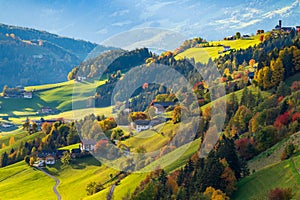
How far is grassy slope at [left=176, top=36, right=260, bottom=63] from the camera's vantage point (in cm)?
16939

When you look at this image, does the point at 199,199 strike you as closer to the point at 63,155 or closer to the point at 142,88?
the point at 63,155

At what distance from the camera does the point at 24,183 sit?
305 ft

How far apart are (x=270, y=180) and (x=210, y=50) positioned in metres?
137

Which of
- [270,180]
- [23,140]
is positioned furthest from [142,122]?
[270,180]

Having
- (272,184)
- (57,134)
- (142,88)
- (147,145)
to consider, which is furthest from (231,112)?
(142,88)

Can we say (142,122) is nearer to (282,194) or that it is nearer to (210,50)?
(282,194)

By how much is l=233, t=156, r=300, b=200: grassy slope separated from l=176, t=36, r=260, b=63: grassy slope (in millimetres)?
113814

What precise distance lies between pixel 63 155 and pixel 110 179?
82.1 ft

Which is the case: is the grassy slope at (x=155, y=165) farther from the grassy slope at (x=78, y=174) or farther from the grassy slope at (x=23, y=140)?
the grassy slope at (x=23, y=140)

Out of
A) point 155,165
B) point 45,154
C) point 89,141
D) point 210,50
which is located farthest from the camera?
point 210,50

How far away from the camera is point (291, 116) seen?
65062 millimetres

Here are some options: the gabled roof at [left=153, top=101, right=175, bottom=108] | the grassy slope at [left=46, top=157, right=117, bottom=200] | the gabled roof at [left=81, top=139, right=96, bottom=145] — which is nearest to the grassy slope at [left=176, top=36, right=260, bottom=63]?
the gabled roof at [left=153, top=101, right=175, bottom=108]

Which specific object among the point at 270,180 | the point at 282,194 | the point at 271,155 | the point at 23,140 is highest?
the point at 282,194

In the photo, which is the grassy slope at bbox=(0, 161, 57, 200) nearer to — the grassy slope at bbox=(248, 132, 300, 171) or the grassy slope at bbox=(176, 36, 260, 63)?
the grassy slope at bbox=(248, 132, 300, 171)
